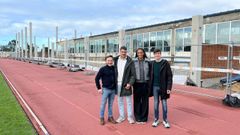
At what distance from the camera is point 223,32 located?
28.8 meters

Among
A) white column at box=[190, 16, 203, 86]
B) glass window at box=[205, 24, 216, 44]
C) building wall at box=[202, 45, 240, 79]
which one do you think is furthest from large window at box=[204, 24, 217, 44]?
white column at box=[190, 16, 203, 86]

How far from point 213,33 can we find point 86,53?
1218 cm

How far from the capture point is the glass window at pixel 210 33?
2959cm

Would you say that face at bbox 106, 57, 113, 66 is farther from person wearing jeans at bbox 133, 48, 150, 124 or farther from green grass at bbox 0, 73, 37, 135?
green grass at bbox 0, 73, 37, 135

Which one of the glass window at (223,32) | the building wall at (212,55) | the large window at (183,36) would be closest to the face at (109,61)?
the building wall at (212,55)

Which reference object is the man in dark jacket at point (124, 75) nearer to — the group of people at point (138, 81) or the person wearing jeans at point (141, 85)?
the group of people at point (138, 81)

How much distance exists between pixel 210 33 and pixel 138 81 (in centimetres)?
2399

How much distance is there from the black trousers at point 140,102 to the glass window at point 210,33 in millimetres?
22802

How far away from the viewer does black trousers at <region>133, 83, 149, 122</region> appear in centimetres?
795

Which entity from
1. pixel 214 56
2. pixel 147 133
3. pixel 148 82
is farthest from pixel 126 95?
pixel 214 56

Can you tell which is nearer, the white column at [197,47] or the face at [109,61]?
the face at [109,61]

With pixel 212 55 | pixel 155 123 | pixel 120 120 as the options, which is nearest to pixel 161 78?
pixel 155 123

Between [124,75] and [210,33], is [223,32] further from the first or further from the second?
[124,75]

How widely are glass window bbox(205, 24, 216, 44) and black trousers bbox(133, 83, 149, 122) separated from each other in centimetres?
2280
